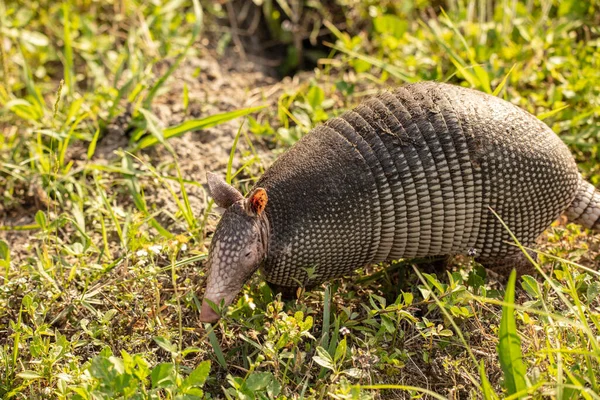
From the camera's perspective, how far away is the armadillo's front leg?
4262 mm

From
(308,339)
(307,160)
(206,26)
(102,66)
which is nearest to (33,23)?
(102,66)

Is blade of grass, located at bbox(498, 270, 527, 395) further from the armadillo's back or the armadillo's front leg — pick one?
the armadillo's front leg

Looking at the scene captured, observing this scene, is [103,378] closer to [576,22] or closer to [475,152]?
[475,152]

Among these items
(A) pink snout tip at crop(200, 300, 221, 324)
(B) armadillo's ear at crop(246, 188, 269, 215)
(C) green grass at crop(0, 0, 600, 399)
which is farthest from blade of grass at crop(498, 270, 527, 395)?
(A) pink snout tip at crop(200, 300, 221, 324)

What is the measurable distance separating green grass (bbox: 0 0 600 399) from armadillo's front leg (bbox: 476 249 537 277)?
103mm

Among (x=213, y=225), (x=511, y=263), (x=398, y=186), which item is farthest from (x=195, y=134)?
(x=511, y=263)

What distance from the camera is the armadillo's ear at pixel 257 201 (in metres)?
3.67

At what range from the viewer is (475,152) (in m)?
3.87

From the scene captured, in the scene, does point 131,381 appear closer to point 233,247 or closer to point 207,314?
point 207,314

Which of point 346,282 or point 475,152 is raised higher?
point 475,152

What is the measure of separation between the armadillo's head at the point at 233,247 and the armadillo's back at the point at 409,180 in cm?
16

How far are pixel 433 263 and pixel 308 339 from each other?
1129mm

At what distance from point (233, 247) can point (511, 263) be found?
187 cm

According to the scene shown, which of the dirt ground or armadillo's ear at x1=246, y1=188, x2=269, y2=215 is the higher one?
armadillo's ear at x1=246, y1=188, x2=269, y2=215
